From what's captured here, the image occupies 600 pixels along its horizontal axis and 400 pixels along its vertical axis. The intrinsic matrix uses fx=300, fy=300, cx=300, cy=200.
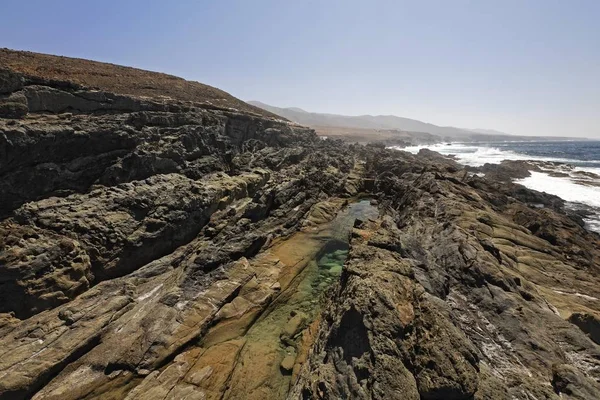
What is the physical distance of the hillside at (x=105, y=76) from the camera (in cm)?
3641

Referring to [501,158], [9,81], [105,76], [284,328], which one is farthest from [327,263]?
[501,158]

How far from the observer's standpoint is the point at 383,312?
10.1 metres

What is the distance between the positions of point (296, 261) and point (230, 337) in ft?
25.7

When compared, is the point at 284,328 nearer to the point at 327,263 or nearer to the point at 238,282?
the point at 238,282

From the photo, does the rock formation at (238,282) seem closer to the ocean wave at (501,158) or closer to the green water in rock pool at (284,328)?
the green water in rock pool at (284,328)

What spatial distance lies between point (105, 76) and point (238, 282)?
1795 inches

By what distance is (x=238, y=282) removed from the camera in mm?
17312

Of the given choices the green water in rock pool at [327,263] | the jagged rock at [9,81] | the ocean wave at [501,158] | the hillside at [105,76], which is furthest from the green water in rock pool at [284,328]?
the ocean wave at [501,158]

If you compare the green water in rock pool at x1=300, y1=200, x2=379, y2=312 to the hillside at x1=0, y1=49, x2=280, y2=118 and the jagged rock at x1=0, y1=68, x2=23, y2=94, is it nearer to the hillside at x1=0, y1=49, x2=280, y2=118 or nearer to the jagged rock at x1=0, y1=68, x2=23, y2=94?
the jagged rock at x1=0, y1=68, x2=23, y2=94

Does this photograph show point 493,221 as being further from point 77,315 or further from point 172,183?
point 77,315

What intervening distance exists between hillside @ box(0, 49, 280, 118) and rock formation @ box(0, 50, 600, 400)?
1606cm

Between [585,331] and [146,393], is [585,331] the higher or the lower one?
the higher one

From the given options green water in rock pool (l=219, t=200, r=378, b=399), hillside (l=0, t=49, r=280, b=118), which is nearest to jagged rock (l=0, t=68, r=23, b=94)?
hillside (l=0, t=49, r=280, b=118)

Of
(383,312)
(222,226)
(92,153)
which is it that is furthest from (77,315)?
(383,312)
